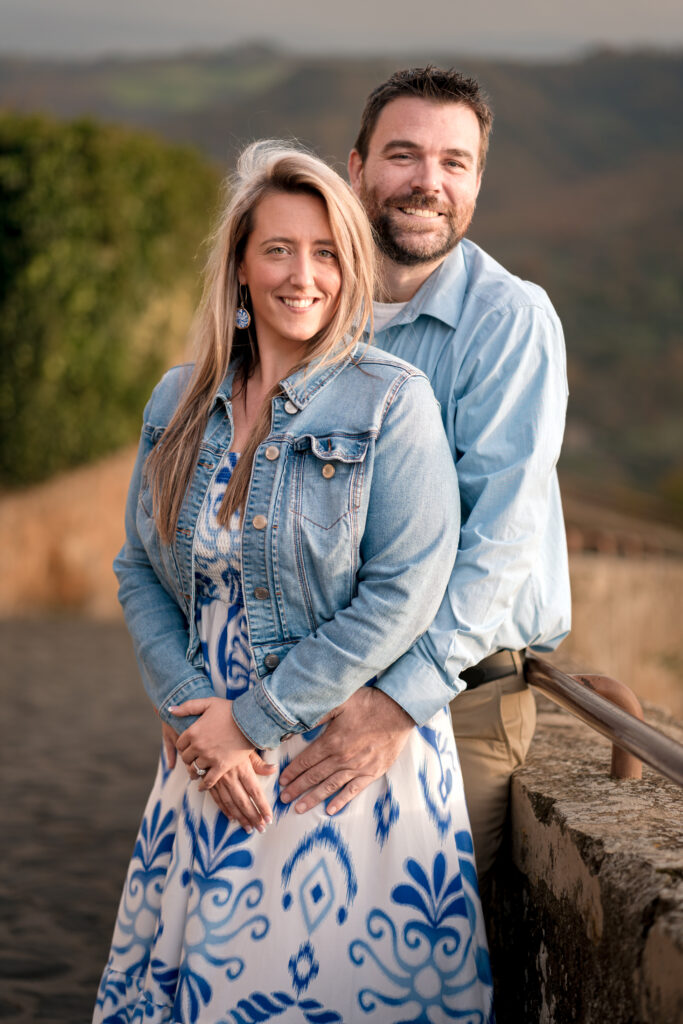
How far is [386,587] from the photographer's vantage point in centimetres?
171

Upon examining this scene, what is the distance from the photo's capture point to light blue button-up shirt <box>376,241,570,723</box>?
1799mm

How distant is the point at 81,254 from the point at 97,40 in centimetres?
3171

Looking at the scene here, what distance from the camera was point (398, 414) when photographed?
5.74ft

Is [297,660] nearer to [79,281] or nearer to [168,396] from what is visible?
[168,396]

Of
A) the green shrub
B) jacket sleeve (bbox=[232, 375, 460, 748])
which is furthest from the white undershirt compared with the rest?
the green shrub

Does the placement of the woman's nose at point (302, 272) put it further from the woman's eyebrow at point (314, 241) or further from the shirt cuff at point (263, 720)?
the shirt cuff at point (263, 720)

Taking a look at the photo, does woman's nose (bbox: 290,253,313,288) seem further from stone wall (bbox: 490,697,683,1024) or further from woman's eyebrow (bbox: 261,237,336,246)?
stone wall (bbox: 490,697,683,1024)

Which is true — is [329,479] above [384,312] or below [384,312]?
below

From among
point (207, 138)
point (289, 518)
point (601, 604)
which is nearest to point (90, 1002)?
point (289, 518)

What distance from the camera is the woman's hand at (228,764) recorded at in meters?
1.74

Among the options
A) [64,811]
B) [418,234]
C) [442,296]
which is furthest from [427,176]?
[64,811]

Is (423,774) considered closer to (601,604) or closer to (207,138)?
(601,604)

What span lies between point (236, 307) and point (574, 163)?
40.2m

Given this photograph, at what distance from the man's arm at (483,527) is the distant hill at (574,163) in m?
23.1
